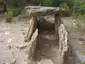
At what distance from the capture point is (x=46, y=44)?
19.7 ft

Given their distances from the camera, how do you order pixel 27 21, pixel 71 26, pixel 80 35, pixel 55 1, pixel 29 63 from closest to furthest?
pixel 29 63
pixel 80 35
pixel 71 26
pixel 27 21
pixel 55 1

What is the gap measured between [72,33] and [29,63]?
252 centimetres

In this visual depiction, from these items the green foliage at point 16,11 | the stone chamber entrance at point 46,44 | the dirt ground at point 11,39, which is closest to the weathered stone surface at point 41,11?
the stone chamber entrance at point 46,44

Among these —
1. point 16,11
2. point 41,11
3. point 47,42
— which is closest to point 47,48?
point 47,42

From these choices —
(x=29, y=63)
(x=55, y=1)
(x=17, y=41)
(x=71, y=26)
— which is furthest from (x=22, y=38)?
(x=55, y=1)

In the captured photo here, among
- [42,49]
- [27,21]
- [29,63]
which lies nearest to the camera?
[29,63]

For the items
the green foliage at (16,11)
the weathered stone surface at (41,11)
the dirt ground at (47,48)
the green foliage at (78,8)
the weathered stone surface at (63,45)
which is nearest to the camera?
the weathered stone surface at (63,45)

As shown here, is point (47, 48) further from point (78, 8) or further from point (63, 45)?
point (78, 8)

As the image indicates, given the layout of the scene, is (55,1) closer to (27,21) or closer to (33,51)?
(27,21)

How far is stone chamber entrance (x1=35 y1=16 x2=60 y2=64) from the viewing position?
5069 mm

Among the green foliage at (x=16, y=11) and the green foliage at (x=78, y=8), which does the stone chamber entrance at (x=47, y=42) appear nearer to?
the green foliage at (x=78, y=8)

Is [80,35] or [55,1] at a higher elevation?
[55,1]

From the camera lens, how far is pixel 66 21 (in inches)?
311

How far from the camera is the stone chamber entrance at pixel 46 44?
16.6ft
